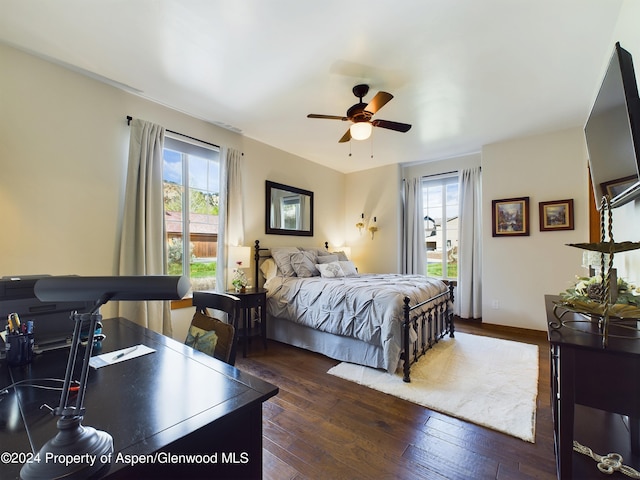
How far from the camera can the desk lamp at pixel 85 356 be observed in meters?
0.53

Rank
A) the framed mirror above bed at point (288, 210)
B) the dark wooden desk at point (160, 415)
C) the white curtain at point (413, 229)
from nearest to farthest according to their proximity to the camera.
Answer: the dark wooden desk at point (160, 415) → the framed mirror above bed at point (288, 210) → the white curtain at point (413, 229)

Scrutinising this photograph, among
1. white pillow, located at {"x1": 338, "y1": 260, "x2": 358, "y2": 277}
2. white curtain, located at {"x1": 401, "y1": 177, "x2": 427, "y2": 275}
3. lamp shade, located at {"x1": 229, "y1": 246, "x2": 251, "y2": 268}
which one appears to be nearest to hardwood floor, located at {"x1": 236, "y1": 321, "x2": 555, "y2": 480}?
lamp shade, located at {"x1": 229, "y1": 246, "x2": 251, "y2": 268}

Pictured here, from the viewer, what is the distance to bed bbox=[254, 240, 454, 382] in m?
2.66

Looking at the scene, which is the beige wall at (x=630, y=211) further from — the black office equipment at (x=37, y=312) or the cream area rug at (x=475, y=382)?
the black office equipment at (x=37, y=312)

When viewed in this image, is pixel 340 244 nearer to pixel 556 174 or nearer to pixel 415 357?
pixel 415 357

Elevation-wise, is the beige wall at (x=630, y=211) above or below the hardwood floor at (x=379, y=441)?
above

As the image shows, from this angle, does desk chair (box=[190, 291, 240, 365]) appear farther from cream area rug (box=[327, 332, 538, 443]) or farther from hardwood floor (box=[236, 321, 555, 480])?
cream area rug (box=[327, 332, 538, 443])

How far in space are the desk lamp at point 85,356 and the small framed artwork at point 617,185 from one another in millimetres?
2129

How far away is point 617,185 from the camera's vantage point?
5.53 feet

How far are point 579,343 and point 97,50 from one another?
3596mm

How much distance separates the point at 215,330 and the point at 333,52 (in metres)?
2.18

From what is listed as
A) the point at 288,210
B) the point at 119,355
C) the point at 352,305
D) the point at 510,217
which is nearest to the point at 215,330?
the point at 119,355

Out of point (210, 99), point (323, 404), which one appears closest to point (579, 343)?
point (323, 404)

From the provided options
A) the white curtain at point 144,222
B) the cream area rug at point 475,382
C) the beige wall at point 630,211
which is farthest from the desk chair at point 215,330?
the beige wall at point 630,211
